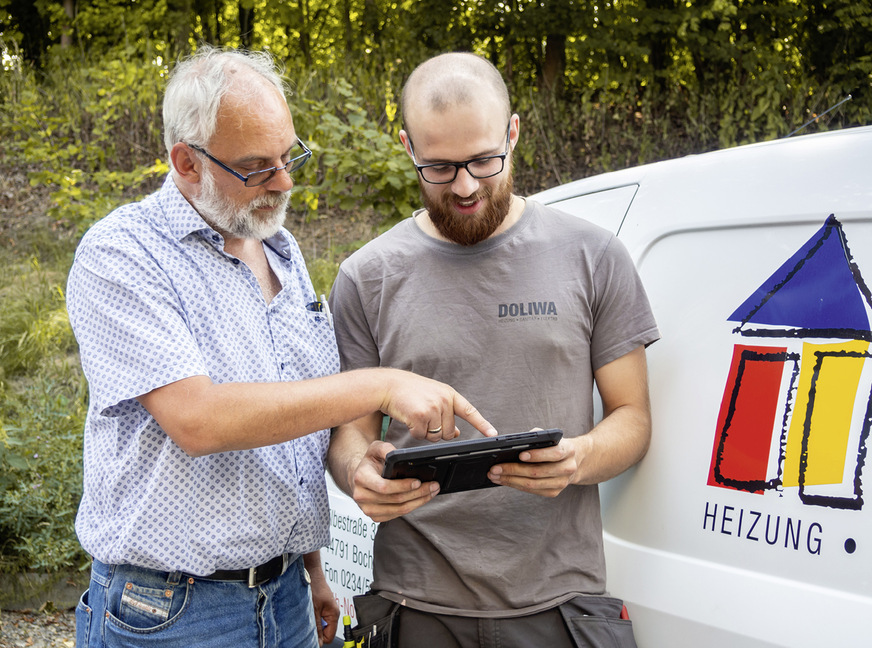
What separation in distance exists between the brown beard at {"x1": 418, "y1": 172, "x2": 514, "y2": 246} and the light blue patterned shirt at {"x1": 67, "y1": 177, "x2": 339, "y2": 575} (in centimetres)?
46

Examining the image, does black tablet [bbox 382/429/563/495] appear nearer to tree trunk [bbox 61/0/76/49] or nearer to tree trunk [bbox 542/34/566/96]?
tree trunk [bbox 542/34/566/96]

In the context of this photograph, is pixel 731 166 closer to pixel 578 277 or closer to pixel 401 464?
pixel 578 277

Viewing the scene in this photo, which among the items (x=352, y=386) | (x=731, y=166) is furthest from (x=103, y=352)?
(x=731, y=166)

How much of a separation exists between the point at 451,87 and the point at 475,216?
30 centimetres

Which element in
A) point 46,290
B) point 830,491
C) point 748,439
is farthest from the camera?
point 46,290

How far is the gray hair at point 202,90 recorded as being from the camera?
6.62 feet

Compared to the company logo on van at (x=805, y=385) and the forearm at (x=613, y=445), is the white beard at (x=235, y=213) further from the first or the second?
the company logo on van at (x=805, y=385)

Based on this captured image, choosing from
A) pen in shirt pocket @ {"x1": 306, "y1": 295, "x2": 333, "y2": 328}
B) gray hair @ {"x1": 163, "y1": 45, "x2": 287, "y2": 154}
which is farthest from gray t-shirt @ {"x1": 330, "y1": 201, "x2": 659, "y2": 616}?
gray hair @ {"x1": 163, "y1": 45, "x2": 287, "y2": 154}

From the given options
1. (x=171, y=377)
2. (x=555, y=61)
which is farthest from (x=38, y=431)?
(x=555, y=61)

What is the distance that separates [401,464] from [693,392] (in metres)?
0.65

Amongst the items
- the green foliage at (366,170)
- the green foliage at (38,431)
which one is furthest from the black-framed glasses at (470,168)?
the green foliage at (366,170)

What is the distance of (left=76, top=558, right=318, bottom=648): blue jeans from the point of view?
1.90 m

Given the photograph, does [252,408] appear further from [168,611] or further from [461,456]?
[168,611]

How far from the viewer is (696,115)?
391 inches
